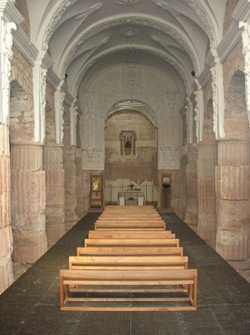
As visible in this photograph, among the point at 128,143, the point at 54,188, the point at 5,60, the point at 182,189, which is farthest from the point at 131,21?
the point at 128,143

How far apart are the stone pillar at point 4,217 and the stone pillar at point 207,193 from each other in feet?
23.7

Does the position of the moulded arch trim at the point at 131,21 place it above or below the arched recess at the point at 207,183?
above

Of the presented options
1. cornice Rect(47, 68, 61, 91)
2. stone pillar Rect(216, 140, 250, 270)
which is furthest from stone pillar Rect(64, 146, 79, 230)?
stone pillar Rect(216, 140, 250, 270)

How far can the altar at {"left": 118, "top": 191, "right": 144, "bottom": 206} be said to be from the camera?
2058 cm

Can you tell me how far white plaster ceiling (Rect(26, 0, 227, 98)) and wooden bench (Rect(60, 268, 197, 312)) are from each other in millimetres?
6732


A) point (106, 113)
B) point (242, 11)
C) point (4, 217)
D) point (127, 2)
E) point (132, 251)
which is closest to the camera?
point (132, 251)

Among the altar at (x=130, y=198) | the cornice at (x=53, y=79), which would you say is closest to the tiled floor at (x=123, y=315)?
the cornice at (x=53, y=79)

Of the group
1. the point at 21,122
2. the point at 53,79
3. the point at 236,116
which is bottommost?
the point at 21,122

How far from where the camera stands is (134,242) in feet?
22.5

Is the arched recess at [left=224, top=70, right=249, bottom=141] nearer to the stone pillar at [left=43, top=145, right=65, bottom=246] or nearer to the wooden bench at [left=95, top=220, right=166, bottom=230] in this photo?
the wooden bench at [left=95, top=220, right=166, bottom=230]

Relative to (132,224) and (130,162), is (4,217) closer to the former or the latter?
(132,224)

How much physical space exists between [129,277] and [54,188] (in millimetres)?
7837

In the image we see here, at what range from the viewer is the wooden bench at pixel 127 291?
514 cm

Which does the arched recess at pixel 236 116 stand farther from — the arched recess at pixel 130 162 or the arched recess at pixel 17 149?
the arched recess at pixel 130 162
